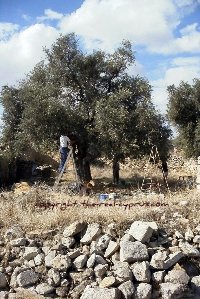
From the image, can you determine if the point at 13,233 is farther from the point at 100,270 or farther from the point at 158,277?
the point at 158,277

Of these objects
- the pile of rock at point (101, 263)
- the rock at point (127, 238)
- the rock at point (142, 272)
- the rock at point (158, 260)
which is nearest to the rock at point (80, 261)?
the pile of rock at point (101, 263)

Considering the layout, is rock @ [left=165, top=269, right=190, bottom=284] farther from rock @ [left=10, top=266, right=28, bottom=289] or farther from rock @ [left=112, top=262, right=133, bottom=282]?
rock @ [left=10, top=266, right=28, bottom=289]

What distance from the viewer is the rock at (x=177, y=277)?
7.55m

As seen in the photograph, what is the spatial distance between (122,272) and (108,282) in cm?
30

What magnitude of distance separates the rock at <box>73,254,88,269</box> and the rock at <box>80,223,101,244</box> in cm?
37

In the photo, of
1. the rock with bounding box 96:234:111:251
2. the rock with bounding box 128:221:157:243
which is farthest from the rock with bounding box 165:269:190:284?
the rock with bounding box 96:234:111:251

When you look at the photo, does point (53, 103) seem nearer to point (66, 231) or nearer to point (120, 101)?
point (120, 101)

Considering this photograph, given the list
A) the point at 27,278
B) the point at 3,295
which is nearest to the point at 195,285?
the point at 27,278

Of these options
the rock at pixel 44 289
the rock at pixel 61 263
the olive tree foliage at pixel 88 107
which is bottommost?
the rock at pixel 44 289

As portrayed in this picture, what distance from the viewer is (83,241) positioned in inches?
327

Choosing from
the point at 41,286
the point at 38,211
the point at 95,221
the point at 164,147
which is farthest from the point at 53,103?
the point at 41,286

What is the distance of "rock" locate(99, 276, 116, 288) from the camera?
7.39 m

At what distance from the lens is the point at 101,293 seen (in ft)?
23.5

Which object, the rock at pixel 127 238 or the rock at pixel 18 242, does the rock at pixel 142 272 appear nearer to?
the rock at pixel 127 238
